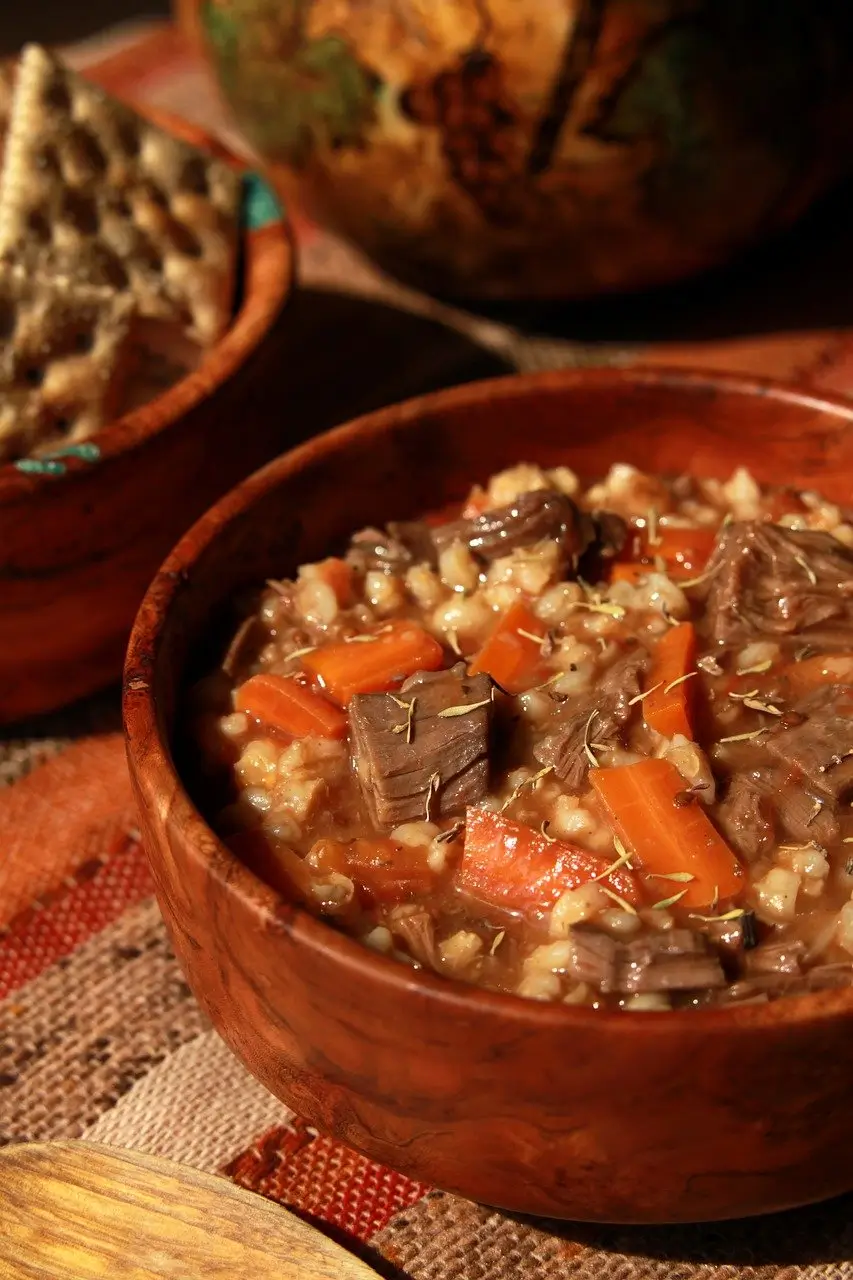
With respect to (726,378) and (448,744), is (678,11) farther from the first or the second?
(448,744)

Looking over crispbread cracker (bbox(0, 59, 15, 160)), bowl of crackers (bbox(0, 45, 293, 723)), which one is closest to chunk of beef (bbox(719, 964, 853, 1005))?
bowl of crackers (bbox(0, 45, 293, 723))

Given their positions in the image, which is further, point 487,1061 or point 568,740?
point 568,740

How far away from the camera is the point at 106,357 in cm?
309

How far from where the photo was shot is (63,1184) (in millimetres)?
2270

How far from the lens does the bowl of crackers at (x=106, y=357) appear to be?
290cm

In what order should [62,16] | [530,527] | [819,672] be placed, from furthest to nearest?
[62,16]
[530,527]
[819,672]

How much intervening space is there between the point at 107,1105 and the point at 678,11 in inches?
110

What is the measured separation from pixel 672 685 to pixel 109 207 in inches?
71.5

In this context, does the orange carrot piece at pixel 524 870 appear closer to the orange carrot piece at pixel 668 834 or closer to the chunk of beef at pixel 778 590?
the orange carrot piece at pixel 668 834

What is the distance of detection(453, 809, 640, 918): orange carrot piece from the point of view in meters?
2.16

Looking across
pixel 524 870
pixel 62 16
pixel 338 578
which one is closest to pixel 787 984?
pixel 524 870

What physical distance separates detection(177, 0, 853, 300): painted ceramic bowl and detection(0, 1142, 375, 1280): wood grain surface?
2.54m

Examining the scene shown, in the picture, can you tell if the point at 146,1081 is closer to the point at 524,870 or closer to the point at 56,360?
the point at 524,870

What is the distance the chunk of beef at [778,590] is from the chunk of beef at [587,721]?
0.22 meters
